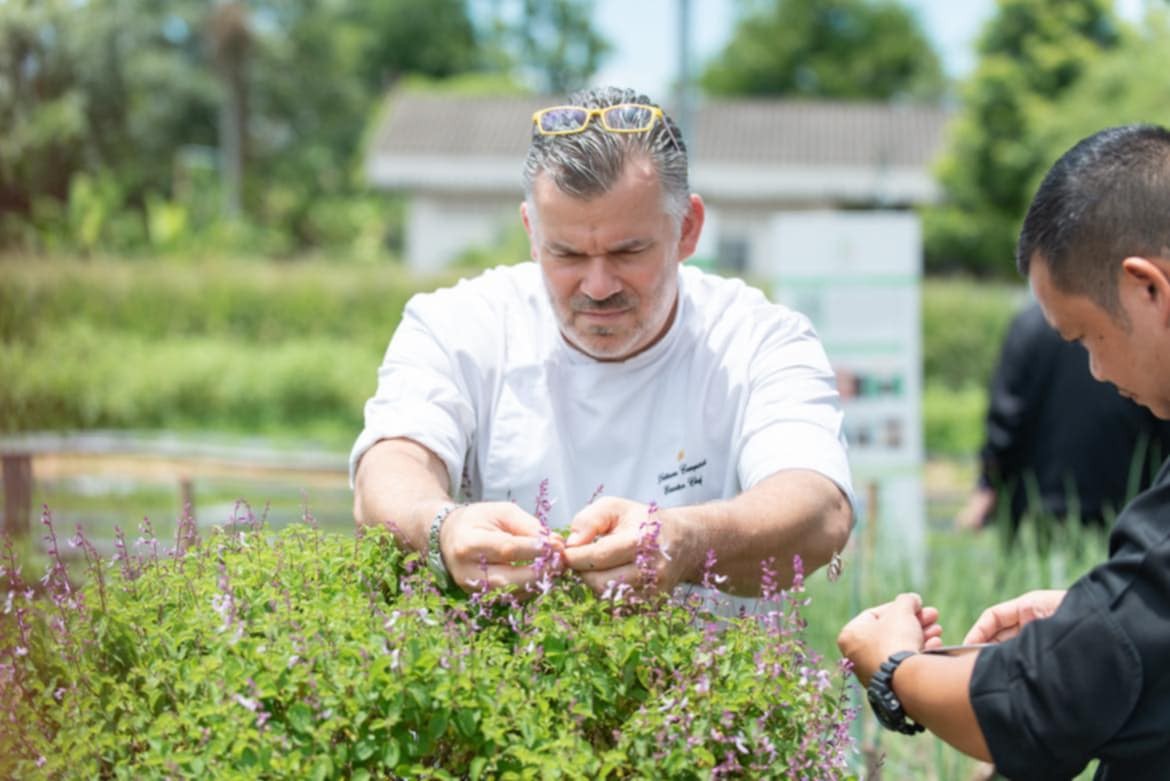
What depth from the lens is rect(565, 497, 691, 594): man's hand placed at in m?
1.86

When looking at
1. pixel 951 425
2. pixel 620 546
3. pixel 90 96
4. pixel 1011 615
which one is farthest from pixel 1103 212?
pixel 951 425

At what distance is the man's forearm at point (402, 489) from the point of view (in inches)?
82.7

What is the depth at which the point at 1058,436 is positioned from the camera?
5.56m

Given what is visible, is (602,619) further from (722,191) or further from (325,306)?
(722,191)

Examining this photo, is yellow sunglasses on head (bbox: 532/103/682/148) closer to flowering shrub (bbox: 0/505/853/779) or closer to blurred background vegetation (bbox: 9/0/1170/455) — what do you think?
flowering shrub (bbox: 0/505/853/779)

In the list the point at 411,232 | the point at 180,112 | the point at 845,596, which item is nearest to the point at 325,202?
the point at 180,112

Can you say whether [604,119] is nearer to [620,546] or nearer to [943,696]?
[620,546]

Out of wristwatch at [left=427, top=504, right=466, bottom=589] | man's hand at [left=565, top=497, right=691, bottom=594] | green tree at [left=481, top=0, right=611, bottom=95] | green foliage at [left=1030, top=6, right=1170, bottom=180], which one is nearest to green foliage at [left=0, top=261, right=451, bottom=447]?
green foliage at [left=1030, top=6, right=1170, bottom=180]

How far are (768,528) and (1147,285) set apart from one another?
0.66 m

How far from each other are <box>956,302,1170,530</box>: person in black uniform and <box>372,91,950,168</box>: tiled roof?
83.6ft

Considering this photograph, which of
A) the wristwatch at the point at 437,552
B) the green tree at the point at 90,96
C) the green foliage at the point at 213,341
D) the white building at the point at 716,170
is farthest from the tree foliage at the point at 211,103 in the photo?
the wristwatch at the point at 437,552

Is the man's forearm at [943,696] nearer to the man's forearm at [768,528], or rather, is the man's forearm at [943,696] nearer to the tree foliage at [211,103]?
the man's forearm at [768,528]

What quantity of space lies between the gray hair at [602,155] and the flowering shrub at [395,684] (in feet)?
2.56

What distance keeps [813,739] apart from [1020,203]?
26.5 meters
